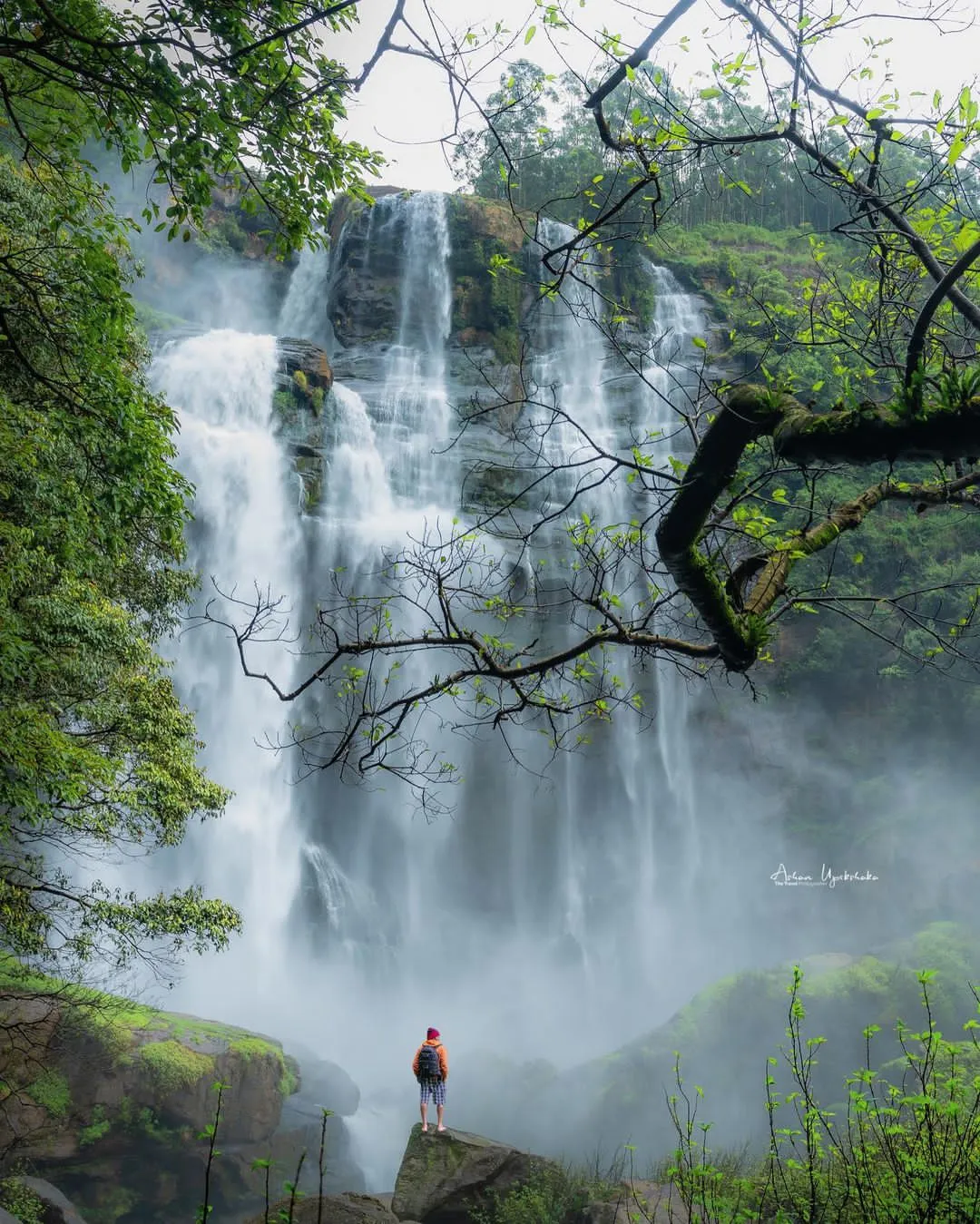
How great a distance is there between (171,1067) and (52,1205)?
182cm

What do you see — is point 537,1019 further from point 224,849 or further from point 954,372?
point 954,372

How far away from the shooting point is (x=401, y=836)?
60.5ft

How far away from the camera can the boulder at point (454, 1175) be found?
7.62m

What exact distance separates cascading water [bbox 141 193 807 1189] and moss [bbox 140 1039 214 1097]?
206 inches

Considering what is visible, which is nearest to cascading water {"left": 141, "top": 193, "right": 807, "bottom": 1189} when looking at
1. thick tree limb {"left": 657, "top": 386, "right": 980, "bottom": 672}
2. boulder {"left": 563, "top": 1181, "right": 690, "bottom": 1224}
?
boulder {"left": 563, "top": 1181, "right": 690, "bottom": 1224}

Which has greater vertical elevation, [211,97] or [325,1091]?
[211,97]

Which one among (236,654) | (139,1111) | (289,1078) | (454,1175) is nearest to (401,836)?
(236,654)

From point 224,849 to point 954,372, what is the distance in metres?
16.0

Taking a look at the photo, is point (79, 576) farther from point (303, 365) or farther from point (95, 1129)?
point (303, 365)

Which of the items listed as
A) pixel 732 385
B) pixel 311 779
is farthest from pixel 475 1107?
pixel 732 385

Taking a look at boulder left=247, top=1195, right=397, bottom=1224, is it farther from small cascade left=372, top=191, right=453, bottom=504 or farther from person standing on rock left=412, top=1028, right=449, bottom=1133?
small cascade left=372, top=191, right=453, bottom=504

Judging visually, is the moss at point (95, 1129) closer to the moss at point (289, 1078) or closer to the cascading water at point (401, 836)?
the moss at point (289, 1078)

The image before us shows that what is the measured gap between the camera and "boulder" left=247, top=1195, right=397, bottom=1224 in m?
6.63

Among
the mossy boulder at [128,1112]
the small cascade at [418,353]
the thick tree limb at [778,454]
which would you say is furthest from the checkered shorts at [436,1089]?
the small cascade at [418,353]
